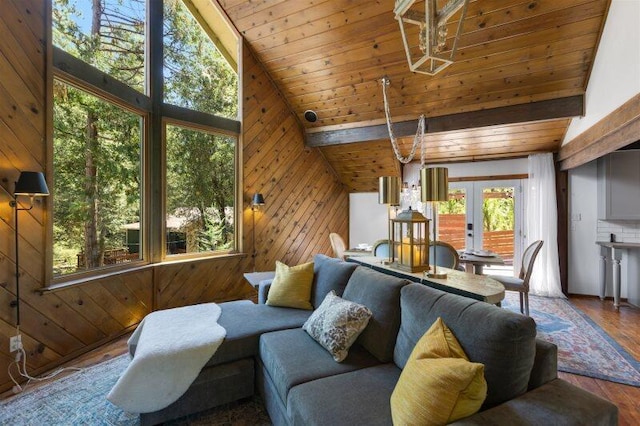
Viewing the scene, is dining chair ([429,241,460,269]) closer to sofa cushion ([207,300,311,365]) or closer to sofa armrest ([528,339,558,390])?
sofa cushion ([207,300,311,365])

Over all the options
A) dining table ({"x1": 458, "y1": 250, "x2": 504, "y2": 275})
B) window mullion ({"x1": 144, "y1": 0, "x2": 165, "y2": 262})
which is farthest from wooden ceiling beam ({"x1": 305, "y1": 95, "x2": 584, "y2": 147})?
window mullion ({"x1": 144, "y1": 0, "x2": 165, "y2": 262})

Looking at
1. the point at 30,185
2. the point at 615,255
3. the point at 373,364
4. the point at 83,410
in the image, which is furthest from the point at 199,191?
the point at 615,255

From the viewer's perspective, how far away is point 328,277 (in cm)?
268

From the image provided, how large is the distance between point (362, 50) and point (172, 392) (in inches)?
158

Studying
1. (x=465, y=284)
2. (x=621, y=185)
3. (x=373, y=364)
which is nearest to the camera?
(x=373, y=364)

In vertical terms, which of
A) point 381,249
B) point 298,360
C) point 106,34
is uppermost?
point 106,34

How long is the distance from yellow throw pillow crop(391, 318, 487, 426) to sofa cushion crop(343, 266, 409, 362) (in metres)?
0.55

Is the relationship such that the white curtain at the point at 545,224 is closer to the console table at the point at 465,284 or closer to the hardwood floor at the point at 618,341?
the hardwood floor at the point at 618,341

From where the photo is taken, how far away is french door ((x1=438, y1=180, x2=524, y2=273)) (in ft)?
17.1

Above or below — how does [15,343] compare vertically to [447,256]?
below

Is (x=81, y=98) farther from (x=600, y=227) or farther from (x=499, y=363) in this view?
(x=600, y=227)

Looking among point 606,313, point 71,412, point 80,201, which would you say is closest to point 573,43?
point 606,313

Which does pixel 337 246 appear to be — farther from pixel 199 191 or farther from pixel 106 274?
pixel 106 274

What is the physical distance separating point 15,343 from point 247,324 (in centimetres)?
180
